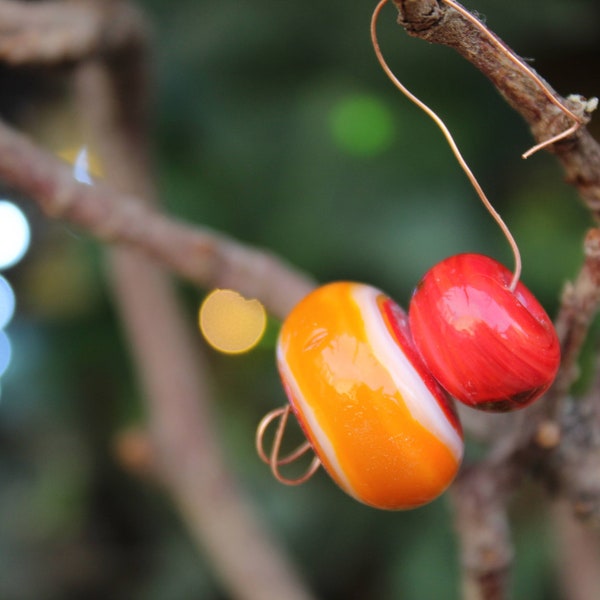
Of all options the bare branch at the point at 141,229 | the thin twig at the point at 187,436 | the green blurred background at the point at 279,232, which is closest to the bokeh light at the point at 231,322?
the green blurred background at the point at 279,232

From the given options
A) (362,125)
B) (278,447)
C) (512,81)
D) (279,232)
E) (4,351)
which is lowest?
(4,351)

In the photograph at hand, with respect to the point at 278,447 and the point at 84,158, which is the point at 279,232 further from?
the point at 278,447

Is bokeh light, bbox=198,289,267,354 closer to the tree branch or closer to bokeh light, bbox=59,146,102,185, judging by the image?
bokeh light, bbox=59,146,102,185

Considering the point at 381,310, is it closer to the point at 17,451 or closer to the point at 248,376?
the point at 248,376

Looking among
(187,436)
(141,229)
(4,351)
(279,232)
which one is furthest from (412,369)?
(4,351)

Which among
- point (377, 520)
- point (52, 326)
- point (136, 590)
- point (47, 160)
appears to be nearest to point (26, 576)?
point (136, 590)

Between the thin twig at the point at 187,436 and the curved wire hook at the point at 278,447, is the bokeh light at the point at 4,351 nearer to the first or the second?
the thin twig at the point at 187,436

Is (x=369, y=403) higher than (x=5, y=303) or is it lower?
higher
